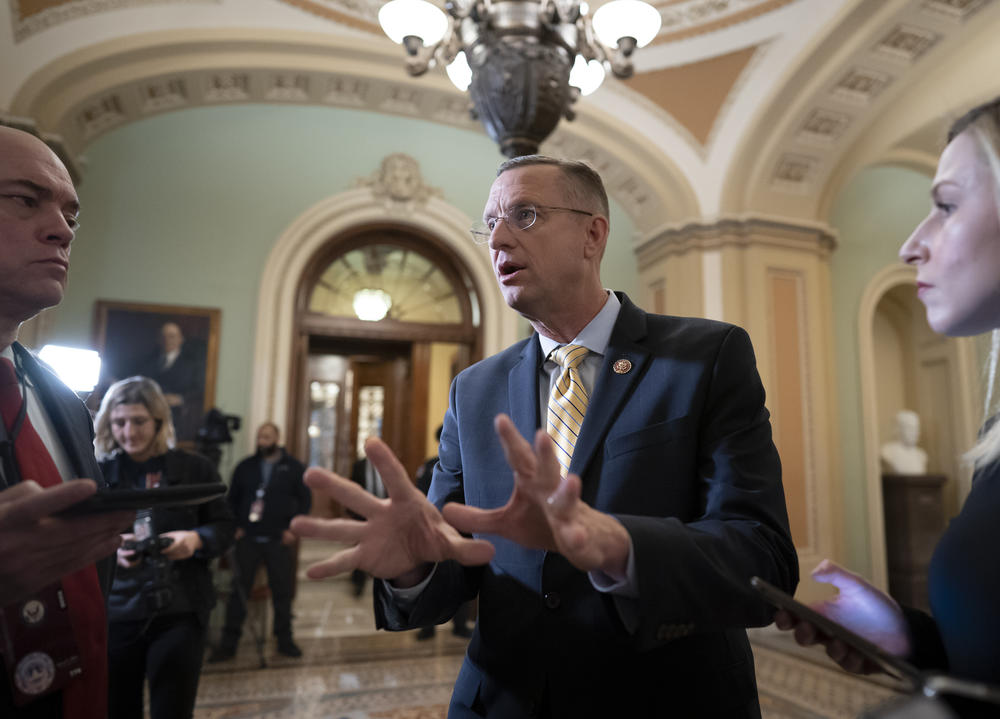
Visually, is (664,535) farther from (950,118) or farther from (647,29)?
(647,29)

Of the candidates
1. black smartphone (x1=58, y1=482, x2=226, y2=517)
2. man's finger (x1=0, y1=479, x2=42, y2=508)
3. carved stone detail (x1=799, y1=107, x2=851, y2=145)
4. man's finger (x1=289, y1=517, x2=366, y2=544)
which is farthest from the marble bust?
man's finger (x1=0, y1=479, x2=42, y2=508)

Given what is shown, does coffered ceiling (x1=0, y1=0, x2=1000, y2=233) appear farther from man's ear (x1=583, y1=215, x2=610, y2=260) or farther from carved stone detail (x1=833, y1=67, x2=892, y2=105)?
man's ear (x1=583, y1=215, x2=610, y2=260)

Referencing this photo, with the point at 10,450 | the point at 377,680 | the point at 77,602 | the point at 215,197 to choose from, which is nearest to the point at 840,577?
the point at 77,602

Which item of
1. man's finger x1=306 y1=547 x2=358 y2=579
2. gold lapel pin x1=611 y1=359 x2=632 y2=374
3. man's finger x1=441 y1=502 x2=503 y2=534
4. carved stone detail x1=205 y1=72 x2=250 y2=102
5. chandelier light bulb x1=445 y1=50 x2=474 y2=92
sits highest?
carved stone detail x1=205 y1=72 x2=250 y2=102

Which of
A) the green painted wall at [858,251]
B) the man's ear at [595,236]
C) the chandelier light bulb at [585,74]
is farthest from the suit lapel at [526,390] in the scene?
the green painted wall at [858,251]

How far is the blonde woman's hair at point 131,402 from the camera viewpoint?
2.67 m

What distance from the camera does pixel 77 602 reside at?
3.94 ft

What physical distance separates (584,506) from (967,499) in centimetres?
54

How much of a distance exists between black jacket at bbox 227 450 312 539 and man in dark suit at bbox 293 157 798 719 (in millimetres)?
4114

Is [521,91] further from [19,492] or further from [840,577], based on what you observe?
[19,492]

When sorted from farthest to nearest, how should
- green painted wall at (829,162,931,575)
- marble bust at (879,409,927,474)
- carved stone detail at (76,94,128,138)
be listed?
marble bust at (879,409,927,474) < green painted wall at (829,162,931,575) < carved stone detail at (76,94,128,138)

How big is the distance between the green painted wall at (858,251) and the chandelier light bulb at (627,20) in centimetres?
532

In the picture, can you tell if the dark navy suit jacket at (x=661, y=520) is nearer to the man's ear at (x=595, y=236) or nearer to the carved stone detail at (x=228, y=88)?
the man's ear at (x=595, y=236)

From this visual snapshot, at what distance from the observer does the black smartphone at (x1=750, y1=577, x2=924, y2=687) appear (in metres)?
0.68
